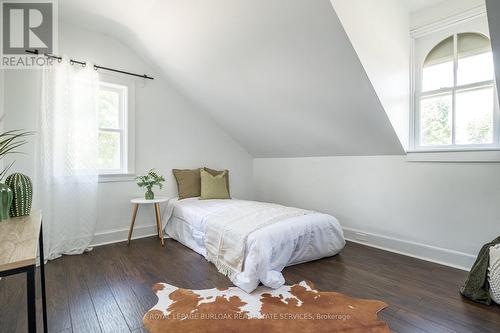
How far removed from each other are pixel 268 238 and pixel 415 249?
1727 millimetres

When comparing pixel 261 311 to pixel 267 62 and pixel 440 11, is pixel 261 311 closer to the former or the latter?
pixel 267 62

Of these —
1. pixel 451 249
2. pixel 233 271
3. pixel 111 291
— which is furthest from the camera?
pixel 451 249

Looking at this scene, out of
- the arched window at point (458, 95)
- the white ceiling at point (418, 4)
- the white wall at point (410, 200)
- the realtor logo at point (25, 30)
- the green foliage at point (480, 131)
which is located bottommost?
the white wall at point (410, 200)

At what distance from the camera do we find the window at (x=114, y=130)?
331cm

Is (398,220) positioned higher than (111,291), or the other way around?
(398,220)

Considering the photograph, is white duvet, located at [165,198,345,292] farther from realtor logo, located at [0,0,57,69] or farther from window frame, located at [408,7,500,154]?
realtor logo, located at [0,0,57,69]

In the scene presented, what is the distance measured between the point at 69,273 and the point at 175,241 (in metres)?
1.21

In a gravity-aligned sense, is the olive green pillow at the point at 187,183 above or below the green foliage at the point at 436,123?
below

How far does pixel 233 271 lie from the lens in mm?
2250

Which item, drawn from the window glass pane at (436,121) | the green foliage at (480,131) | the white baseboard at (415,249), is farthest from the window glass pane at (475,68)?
the white baseboard at (415,249)

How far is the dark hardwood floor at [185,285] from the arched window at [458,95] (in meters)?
1.31

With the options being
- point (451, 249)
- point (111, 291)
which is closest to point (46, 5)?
point (111, 291)

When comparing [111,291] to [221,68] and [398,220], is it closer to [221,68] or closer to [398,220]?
[221,68]

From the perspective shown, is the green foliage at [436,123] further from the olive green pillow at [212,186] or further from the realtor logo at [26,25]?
the realtor logo at [26,25]
